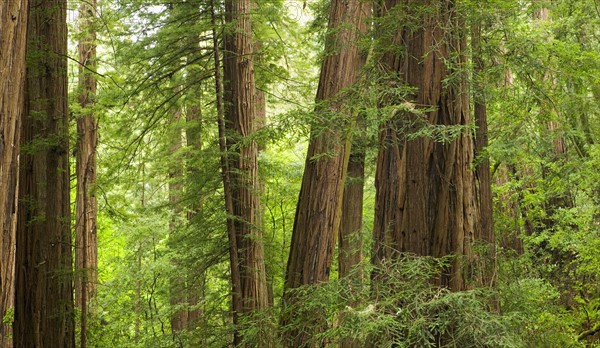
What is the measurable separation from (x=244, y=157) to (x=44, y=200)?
319 centimetres

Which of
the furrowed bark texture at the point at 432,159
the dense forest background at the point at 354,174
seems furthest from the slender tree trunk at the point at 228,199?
the furrowed bark texture at the point at 432,159

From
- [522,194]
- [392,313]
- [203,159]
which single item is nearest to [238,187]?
[203,159]

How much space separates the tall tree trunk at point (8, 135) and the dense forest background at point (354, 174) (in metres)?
0.01

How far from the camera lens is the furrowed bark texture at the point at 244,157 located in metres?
10.6

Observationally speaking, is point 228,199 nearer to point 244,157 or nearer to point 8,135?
point 244,157

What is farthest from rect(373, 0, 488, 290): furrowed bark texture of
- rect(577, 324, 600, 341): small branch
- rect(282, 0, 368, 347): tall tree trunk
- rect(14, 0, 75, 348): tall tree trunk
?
rect(577, 324, 600, 341): small branch

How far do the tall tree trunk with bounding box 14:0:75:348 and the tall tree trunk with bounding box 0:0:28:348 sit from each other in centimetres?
409

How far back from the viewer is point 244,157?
420 inches

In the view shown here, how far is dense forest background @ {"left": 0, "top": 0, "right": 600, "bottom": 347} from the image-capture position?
538 cm

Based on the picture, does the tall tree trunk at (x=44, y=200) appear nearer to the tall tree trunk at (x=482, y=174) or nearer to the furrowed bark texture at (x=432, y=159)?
the furrowed bark texture at (x=432, y=159)

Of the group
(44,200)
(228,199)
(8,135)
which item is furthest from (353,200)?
(8,135)

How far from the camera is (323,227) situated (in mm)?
9164

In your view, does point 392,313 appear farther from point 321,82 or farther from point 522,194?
point 522,194

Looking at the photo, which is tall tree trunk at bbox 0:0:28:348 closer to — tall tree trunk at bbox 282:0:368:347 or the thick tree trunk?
tall tree trunk at bbox 282:0:368:347
